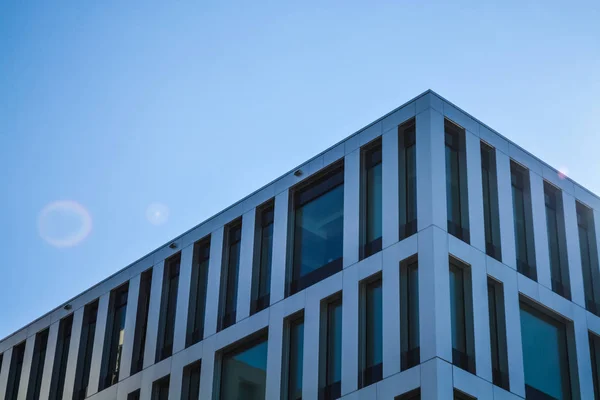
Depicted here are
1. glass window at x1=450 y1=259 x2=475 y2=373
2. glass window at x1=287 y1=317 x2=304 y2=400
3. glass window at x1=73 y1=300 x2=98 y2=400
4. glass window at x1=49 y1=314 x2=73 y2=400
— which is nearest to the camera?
glass window at x1=450 y1=259 x2=475 y2=373

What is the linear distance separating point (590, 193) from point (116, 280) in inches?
770

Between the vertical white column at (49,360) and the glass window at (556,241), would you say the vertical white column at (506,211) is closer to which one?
the glass window at (556,241)

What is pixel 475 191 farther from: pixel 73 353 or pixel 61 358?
pixel 61 358

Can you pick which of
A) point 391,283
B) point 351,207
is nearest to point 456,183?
point 351,207

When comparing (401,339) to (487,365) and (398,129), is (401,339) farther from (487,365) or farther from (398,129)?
(398,129)

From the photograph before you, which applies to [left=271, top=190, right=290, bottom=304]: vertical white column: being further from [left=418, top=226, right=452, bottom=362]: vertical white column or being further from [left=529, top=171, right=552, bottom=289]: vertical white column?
[left=529, top=171, right=552, bottom=289]: vertical white column

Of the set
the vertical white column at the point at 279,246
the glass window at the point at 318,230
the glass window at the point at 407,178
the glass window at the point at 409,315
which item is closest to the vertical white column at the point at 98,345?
the vertical white column at the point at 279,246

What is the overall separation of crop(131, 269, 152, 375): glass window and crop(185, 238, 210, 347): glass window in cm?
280

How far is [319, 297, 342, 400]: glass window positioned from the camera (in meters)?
33.6

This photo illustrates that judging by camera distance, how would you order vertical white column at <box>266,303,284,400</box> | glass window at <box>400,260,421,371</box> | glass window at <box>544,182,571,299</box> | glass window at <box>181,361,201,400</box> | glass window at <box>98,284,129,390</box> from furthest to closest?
glass window at <box>98,284,129,390</box>
glass window at <box>181,361,201,400</box>
glass window at <box>544,182,571,299</box>
vertical white column at <box>266,303,284,400</box>
glass window at <box>400,260,421,371</box>

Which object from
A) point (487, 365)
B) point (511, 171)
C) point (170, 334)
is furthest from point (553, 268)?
point (170, 334)

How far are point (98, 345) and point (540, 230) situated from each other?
18769 mm

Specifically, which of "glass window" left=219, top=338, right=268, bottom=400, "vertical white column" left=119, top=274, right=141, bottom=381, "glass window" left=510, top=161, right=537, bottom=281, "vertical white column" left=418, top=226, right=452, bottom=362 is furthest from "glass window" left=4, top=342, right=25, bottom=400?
"glass window" left=510, top=161, right=537, bottom=281

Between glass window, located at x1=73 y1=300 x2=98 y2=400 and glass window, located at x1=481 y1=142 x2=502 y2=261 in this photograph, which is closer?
glass window, located at x1=481 y1=142 x2=502 y2=261
